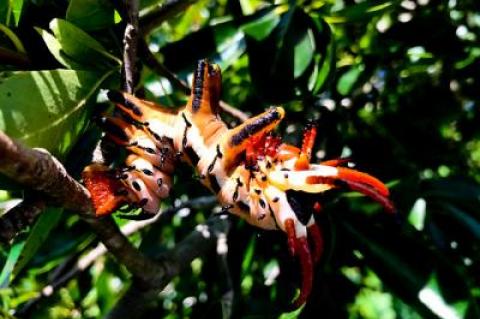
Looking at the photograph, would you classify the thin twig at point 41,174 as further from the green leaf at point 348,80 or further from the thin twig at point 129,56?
the green leaf at point 348,80

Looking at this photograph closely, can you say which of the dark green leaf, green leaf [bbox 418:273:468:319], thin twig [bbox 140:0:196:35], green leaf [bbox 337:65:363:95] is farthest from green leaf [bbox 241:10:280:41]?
green leaf [bbox 418:273:468:319]

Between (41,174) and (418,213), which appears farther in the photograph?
(418,213)

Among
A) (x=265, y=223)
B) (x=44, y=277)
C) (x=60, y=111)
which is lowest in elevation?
(x=44, y=277)

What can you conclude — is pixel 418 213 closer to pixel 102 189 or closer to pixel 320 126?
pixel 320 126

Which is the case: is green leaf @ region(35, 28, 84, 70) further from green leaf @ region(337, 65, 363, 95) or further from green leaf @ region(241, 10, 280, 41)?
green leaf @ region(337, 65, 363, 95)

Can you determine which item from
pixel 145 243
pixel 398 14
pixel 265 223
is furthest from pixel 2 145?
pixel 398 14

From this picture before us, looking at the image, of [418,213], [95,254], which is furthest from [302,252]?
[95,254]

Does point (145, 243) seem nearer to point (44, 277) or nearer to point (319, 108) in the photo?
point (44, 277)
